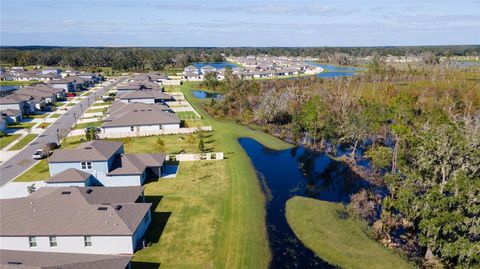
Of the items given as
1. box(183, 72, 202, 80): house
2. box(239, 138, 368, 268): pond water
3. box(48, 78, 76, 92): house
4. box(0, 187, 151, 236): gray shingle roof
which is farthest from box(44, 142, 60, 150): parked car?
box(183, 72, 202, 80): house

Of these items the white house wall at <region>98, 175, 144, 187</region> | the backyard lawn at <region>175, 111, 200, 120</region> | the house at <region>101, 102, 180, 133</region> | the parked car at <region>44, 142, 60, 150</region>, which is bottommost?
the white house wall at <region>98, 175, 144, 187</region>

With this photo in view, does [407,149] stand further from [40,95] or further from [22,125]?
[40,95]

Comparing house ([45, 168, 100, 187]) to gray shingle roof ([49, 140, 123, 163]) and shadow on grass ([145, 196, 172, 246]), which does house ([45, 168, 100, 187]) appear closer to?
gray shingle roof ([49, 140, 123, 163])

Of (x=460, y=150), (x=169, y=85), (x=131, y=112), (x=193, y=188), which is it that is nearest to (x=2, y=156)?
(x=131, y=112)

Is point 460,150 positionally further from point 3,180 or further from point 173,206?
point 3,180

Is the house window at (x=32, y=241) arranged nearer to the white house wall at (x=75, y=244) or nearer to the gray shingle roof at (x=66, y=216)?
the white house wall at (x=75, y=244)

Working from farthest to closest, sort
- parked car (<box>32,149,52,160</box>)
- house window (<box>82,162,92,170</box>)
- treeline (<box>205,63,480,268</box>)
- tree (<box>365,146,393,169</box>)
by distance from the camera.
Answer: parked car (<box>32,149,52,160</box>) → tree (<box>365,146,393,169</box>) → house window (<box>82,162,92,170</box>) → treeline (<box>205,63,480,268</box>)
